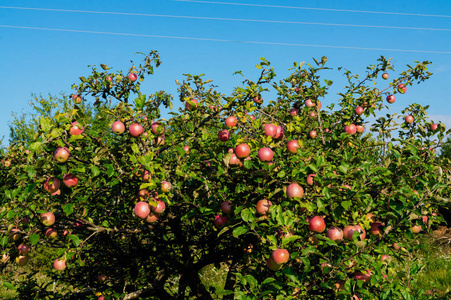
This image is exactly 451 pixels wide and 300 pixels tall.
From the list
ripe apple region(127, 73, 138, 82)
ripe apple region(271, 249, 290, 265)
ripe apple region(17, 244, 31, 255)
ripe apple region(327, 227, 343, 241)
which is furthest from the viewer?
ripe apple region(127, 73, 138, 82)

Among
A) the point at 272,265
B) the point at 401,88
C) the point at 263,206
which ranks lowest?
the point at 272,265

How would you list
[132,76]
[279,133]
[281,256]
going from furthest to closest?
[132,76] < [279,133] < [281,256]

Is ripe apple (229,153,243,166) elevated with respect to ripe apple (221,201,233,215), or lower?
elevated

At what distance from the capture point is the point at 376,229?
3.08 meters

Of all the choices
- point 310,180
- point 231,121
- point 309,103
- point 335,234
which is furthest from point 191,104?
point 309,103

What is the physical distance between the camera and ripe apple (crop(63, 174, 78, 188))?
10.6ft

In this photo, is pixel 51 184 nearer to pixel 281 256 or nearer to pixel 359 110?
pixel 281 256

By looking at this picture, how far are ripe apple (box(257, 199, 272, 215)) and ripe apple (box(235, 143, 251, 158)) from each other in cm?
40

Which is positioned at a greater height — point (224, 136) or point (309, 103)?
point (309, 103)

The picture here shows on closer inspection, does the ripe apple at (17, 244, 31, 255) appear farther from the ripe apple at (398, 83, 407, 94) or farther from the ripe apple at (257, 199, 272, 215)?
the ripe apple at (398, 83, 407, 94)

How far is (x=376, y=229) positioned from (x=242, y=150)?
1.36m

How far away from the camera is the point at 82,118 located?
3311 mm

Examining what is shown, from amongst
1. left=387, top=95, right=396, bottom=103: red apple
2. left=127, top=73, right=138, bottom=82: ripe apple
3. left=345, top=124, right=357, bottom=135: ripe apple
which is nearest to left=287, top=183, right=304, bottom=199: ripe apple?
left=345, top=124, right=357, bottom=135: ripe apple

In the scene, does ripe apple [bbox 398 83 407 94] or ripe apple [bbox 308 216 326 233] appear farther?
ripe apple [bbox 398 83 407 94]
